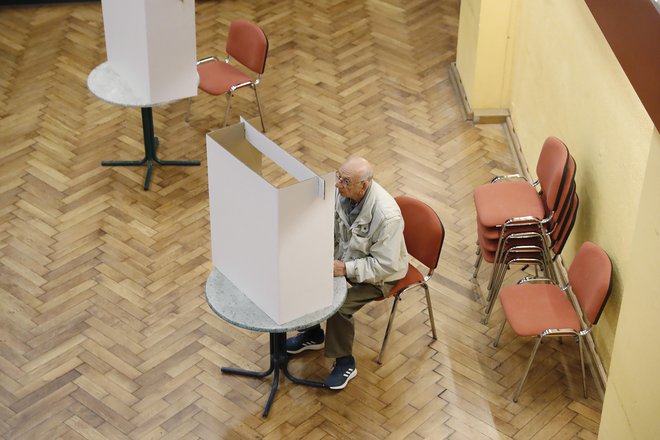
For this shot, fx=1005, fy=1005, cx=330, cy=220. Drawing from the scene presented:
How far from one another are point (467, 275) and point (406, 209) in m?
1.08

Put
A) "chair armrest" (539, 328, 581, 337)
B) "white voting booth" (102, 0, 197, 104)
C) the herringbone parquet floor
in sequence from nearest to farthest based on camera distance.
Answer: "chair armrest" (539, 328, 581, 337)
the herringbone parquet floor
"white voting booth" (102, 0, 197, 104)

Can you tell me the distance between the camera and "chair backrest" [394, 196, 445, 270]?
19.7 feet

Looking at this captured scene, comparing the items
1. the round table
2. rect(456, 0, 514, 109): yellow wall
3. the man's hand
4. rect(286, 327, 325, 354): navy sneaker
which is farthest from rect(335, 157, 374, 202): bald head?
rect(456, 0, 514, 109): yellow wall

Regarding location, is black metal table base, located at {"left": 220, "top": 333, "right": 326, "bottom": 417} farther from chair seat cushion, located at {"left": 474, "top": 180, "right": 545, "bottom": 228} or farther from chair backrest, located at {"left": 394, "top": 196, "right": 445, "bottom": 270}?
chair seat cushion, located at {"left": 474, "top": 180, "right": 545, "bottom": 228}

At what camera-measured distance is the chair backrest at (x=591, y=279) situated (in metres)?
5.57

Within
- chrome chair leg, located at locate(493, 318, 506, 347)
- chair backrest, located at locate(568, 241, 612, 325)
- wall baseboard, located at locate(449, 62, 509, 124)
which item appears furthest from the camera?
wall baseboard, located at locate(449, 62, 509, 124)

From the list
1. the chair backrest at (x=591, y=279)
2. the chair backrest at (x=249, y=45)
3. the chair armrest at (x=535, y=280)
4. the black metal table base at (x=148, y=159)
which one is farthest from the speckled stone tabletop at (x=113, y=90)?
the chair backrest at (x=591, y=279)

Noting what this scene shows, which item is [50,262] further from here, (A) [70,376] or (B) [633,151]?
(B) [633,151]

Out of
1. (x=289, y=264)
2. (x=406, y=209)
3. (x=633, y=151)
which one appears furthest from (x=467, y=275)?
(x=289, y=264)

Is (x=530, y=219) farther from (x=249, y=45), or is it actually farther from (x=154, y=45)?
(x=249, y=45)

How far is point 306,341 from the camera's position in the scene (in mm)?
6348

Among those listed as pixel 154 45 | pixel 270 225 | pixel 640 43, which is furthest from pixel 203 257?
pixel 640 43

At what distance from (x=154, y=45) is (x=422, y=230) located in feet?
7.94

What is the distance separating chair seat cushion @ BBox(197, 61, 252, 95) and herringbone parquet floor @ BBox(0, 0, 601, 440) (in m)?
0.50
